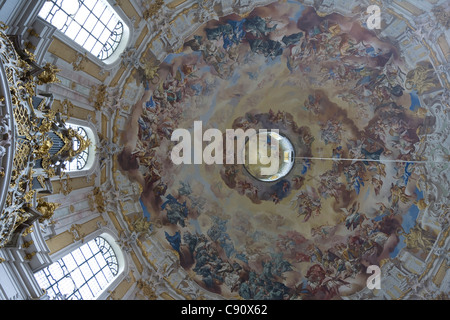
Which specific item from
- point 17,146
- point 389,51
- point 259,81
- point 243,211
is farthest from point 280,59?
point 17,146

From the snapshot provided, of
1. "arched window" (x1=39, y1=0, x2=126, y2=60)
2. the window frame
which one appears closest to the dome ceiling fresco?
the window frame

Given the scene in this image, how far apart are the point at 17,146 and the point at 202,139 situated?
425 inches

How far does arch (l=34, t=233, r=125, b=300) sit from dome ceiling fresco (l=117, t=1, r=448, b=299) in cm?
235

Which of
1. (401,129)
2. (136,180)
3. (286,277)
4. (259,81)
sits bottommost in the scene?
(286,277)

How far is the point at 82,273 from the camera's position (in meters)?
13.3

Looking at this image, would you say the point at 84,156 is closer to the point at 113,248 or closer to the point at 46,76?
the point at 113,248

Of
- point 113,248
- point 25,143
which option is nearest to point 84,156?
point 113,248

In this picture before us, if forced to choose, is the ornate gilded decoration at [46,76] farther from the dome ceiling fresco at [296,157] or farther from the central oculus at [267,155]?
the central oculus at [267,155]

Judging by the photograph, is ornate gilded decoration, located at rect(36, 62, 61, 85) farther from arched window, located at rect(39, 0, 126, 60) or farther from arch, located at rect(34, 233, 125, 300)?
arch, located at rect(34, 233, 125, 300)

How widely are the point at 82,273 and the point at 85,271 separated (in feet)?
0.72

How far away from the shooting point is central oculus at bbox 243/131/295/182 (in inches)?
746

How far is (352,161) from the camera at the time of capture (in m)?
17.6

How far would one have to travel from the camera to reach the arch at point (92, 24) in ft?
38.2

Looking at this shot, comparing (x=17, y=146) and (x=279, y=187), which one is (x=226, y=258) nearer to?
(x=279, y=187)
